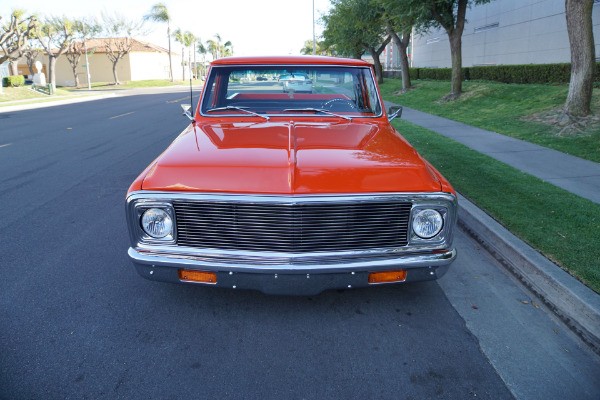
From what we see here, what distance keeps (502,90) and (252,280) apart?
52.4ft

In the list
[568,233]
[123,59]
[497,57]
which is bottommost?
[568,233]

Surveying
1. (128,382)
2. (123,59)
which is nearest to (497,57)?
(128,382)

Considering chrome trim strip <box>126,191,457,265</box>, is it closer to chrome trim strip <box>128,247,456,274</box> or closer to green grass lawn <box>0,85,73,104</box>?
chrome trim strip <box>128,247,456,274</box>

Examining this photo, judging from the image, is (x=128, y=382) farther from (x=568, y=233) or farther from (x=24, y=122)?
(x=24, y=122)

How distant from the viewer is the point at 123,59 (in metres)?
58.2

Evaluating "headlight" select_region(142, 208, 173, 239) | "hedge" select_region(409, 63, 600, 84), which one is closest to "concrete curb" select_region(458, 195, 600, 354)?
"headlight" select_region(142, 208, 173, 239)

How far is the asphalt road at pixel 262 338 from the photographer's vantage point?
96.7 inches

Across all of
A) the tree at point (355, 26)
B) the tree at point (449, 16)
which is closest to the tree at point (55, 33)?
the tree at point (355, 26)

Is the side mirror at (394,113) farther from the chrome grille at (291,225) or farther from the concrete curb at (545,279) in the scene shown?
the chrome grille at (291,225)

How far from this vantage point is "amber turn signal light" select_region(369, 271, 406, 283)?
2848 millimetres

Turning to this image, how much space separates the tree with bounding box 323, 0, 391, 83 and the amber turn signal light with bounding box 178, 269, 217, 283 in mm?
21922

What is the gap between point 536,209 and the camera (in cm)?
501

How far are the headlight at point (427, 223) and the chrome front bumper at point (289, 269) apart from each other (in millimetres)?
130

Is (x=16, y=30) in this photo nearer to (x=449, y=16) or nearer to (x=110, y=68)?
(x=110, y=68)
